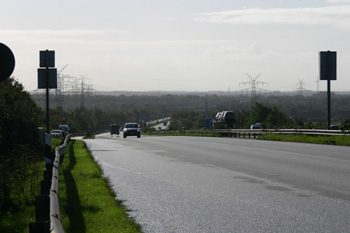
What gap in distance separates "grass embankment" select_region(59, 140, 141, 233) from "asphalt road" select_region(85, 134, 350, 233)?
0.32 metres

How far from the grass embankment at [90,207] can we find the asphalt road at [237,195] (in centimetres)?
32

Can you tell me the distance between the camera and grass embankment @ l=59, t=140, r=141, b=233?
364 inches

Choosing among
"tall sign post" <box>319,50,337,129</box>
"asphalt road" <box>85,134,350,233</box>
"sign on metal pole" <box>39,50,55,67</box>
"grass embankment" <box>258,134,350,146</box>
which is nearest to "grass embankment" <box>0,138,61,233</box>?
"asphalt road" <box>85,134,350,233</box>

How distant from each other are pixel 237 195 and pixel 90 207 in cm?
345

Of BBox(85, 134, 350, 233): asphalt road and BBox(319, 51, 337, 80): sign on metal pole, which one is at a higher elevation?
BBox(319, 51, 337, 80): sign on metal pole

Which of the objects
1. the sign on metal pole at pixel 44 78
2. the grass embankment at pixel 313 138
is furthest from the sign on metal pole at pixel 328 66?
the sign on metal pole at pixel 44 78

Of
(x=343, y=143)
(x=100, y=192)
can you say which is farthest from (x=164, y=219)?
(x=343, y=143)

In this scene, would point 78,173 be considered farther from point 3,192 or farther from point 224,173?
point 3,192

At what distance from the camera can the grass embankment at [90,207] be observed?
30.3 feet

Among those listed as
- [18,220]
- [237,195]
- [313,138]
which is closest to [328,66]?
[313,138]

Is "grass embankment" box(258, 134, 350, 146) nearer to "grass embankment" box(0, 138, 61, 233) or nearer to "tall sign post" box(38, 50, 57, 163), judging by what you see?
"tall sign post" box(38, 50, 57, 163)

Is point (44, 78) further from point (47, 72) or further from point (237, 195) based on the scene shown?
point (237, 195)

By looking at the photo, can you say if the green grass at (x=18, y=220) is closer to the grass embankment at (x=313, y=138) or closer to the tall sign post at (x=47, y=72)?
the tall sign post at (x=47, y=72)

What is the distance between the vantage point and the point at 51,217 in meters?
6.15
